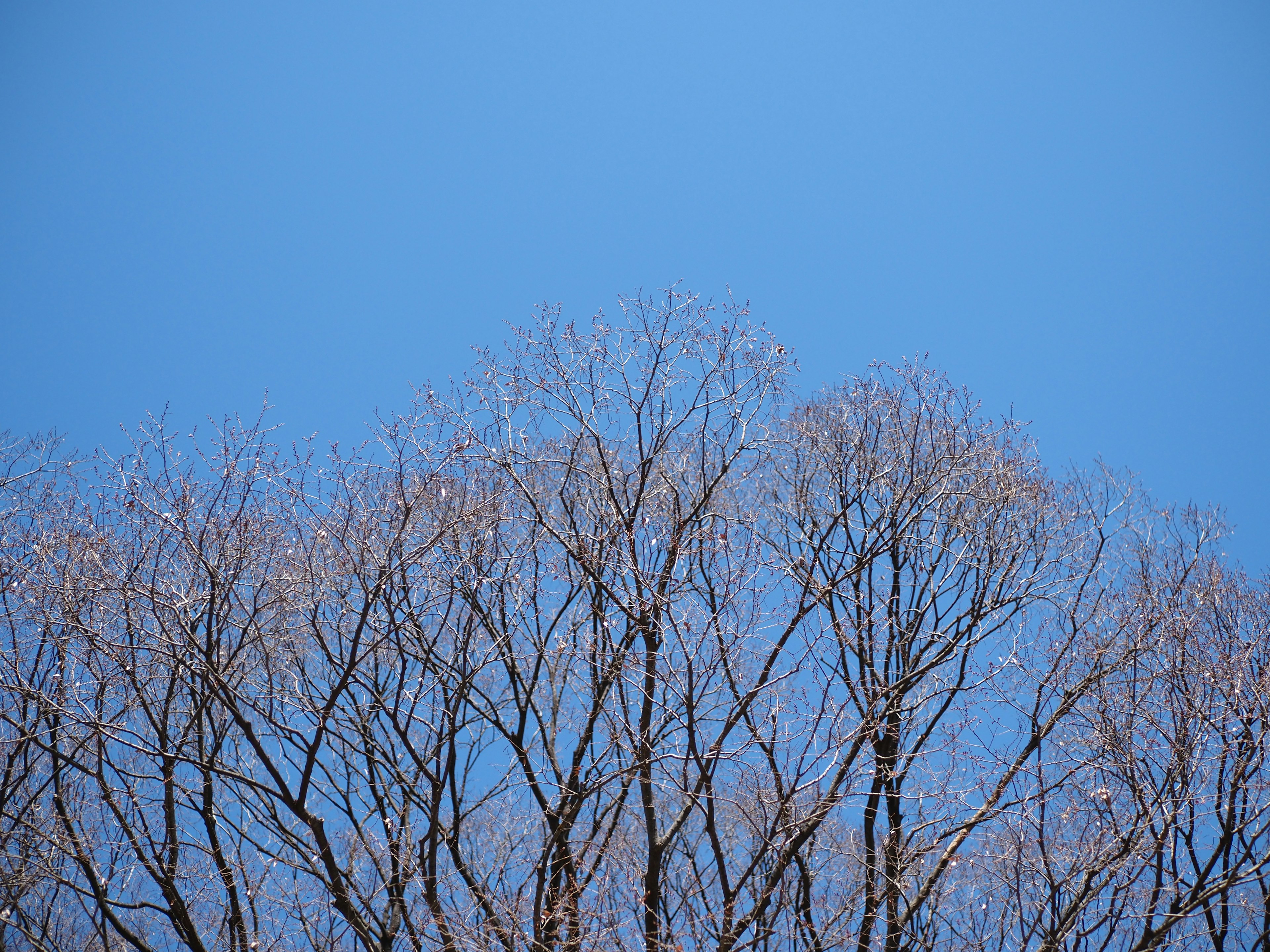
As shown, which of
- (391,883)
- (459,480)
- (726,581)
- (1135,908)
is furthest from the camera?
(459,480)

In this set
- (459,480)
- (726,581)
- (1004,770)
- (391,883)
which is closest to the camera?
(726,581)

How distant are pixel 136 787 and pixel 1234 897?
40.4ft

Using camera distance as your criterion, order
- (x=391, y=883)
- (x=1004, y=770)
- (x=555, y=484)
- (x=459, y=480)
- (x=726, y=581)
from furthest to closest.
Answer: (x=555, y=484), (x=459, y=480), (x=1004, y=770), (x=391, y=883), (x=726, y=581)

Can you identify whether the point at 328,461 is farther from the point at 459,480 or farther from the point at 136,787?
the point at 136,787

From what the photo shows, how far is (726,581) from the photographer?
7.25m

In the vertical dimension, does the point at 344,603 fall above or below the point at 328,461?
below

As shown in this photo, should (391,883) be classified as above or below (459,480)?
below

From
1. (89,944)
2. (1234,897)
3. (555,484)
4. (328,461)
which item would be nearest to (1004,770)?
(1234,897)

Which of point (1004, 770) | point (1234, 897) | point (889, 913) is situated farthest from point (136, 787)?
point (1234, 897)

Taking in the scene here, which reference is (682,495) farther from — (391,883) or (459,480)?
(391,883)

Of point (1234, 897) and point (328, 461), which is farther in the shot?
point (1234, 897)

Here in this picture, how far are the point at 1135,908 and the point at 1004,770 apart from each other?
5.61 feet

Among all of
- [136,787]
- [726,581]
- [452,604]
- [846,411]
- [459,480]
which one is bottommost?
[136,787]

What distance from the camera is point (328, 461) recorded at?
820 cm
